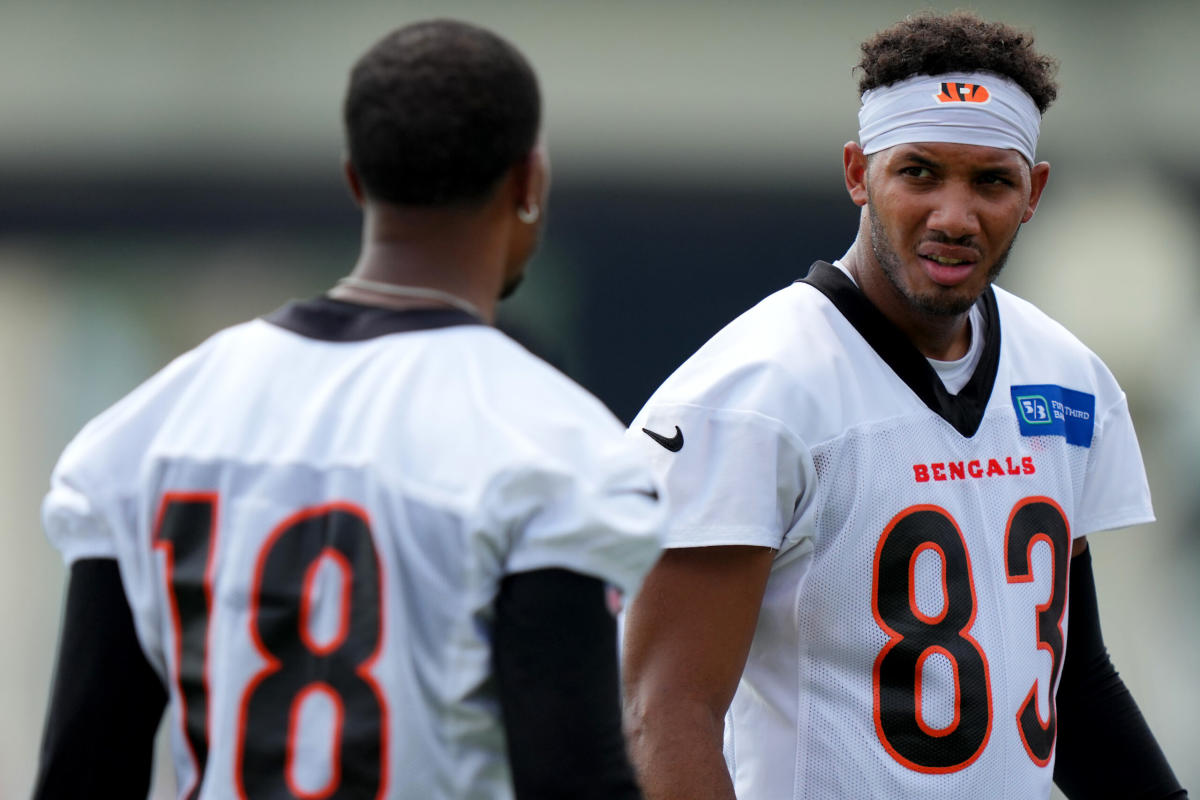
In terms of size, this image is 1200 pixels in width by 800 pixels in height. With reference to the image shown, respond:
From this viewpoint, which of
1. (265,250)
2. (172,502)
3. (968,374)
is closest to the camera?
(172,502)

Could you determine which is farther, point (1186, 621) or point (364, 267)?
point (1186, 621)

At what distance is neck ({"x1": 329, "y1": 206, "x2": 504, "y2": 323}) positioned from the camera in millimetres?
1631

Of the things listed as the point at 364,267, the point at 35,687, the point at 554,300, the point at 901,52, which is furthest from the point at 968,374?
the point at 35,687

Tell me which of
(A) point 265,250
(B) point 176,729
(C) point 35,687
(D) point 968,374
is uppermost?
(A) point 265,250

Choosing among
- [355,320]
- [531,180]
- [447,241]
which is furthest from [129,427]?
[531,180]

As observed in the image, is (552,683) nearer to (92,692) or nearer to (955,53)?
(92,692)

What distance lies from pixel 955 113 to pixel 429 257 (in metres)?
1.25

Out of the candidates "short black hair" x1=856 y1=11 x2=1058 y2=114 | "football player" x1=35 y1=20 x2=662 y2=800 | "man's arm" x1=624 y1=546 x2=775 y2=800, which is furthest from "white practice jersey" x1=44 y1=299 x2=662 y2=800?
"short black hair" x1=856 y1=11 x2=1058 y2=114

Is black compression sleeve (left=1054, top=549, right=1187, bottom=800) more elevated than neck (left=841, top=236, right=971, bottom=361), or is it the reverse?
neck (left=841, top=236, right=971, bottom=361)

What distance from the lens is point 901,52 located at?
269 cm

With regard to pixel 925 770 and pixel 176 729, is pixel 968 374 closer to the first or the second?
pixel 925 770

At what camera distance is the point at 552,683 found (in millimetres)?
1484

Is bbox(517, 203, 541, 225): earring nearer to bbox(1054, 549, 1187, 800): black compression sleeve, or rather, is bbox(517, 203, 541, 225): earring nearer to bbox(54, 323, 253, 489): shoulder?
bbox(54, 323, 253, 489): shoulder

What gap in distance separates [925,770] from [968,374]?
0.66 metres
